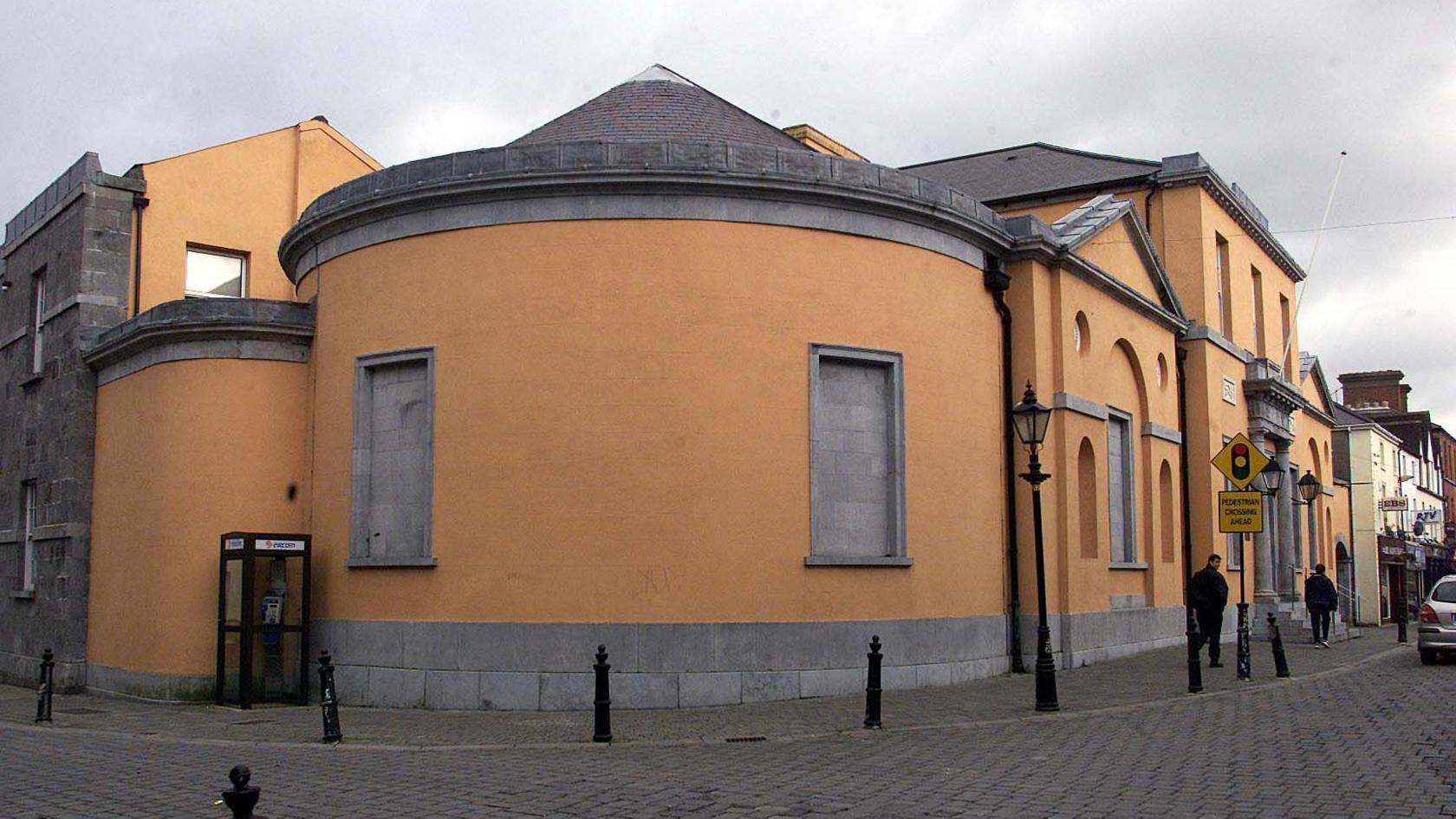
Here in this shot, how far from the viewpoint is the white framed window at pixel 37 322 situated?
74.5 ft

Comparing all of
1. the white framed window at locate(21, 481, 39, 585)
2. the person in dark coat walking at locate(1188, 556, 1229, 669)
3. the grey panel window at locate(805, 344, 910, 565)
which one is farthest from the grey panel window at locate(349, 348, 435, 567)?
the person in dark coat walking at locate(1188, 556, 1229, 669)

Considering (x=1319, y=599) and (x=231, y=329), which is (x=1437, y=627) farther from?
(x=231, y=329)

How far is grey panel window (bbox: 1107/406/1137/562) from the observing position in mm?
23328

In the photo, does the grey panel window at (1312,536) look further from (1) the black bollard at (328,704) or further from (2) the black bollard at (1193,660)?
(1) the black bollard at (328,704)

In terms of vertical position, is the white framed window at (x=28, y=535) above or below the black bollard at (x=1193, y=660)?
above

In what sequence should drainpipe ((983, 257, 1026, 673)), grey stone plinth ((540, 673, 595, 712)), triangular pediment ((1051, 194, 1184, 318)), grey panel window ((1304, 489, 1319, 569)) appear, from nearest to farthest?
grey stone plinth ((540, 673, 595, 712)) → drainpipe ((983, 257, 1026, 673)) → triangular pediment ((1051, 194, 1184, 318)) → grey panel window ((1304, 489, 1319, 569))

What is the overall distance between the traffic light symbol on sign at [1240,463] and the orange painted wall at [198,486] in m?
12.8

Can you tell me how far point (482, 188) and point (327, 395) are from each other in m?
3.73

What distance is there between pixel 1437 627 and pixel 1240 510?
6053mm

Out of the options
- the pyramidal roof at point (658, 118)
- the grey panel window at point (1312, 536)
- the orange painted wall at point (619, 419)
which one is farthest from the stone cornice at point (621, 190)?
the grey panel window at point (1312, 536)

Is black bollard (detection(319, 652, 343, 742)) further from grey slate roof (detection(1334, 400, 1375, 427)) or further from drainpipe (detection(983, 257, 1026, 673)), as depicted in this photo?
grey slate roof (detection(1334, 400, 1375, 427))

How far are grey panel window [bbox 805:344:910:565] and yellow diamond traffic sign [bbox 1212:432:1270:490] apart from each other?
181 inches

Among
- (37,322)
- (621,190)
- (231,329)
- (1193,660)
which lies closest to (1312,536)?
(1193,660)

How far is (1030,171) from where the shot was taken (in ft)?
101
